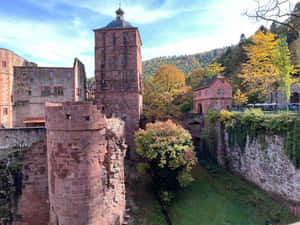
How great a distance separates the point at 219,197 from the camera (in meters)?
16.8

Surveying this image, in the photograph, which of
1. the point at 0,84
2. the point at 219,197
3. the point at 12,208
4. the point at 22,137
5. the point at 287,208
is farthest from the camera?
the point at 0,84

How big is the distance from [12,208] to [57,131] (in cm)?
738

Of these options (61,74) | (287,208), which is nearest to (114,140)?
(287,208)

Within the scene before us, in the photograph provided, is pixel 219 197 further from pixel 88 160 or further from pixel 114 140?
pixel 88 160

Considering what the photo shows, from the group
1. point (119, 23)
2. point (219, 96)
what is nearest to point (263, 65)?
point (219, 96)

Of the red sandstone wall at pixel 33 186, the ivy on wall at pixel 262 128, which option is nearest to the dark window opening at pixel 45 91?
the red sandstone wall at pixel 33 186

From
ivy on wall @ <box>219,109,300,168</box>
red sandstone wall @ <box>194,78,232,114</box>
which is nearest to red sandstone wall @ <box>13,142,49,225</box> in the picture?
ivy on wall @ <box>219,109,300,168</box>

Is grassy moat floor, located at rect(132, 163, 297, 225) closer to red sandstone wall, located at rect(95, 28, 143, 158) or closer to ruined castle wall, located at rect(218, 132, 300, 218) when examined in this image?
ruined castle wall, located at rect(218, 132, 300, 218)

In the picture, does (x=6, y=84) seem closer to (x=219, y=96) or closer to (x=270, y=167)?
(x=219, y=96)

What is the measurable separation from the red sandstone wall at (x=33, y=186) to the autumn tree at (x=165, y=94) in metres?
15.5

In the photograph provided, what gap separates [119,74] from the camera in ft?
79.1

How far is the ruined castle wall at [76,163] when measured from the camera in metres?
8.10

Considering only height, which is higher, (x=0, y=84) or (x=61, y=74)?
(x=61, y=74)

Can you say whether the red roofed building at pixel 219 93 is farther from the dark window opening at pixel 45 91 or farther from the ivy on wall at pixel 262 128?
the dark window opening at pixel 45 91
